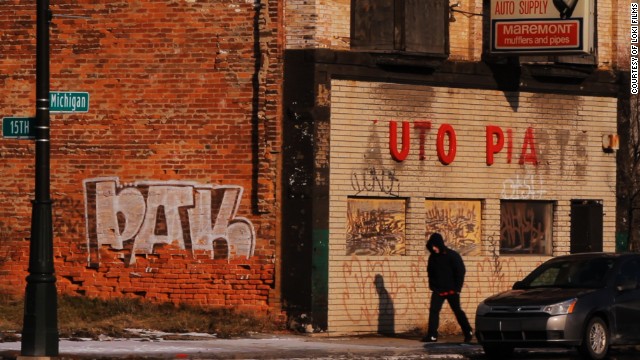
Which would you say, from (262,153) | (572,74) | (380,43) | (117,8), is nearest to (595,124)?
(572,74)

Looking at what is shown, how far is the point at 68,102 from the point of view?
16.7m

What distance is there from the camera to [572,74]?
945 inches

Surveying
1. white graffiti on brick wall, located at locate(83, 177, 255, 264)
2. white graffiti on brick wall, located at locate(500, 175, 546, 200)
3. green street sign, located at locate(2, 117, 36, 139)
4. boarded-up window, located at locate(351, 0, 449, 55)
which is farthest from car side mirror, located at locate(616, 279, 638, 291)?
green street sign, located at locate(2, 117, 36, 139)

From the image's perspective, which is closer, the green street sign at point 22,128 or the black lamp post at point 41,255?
the black lamp post at point 41,255

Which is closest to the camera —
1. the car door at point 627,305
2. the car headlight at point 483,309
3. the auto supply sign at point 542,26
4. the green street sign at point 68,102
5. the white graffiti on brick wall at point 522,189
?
the green street sign at point 68,102

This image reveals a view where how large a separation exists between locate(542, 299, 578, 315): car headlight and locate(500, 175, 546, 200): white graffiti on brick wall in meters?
6.04

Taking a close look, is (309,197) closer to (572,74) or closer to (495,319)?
(495,319)

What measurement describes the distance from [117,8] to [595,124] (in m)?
9.05

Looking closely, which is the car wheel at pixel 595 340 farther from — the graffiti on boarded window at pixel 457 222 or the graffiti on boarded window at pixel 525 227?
the graffiti on boarded window at pixel 525 227

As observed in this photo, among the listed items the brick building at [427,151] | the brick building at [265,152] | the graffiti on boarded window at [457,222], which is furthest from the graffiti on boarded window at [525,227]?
the graffiti on boarded window at [457,222]

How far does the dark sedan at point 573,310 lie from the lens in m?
17.6

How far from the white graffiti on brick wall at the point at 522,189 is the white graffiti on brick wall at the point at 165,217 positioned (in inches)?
194

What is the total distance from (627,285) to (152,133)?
819 centimetres

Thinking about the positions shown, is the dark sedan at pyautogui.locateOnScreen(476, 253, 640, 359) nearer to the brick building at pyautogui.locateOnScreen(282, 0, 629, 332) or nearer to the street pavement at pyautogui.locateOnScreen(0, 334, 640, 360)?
the street pavement at pyautogui.locateOnScreen(0, 334, 640, 360)
